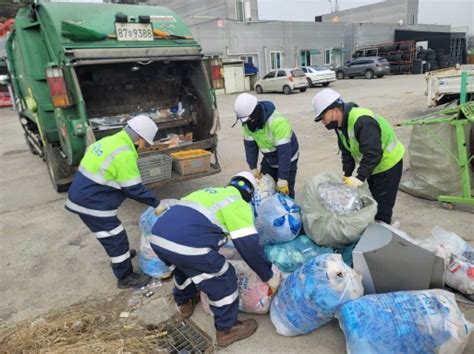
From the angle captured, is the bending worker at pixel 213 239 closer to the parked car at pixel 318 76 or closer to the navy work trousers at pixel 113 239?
the navy work trousers at pixel 113 239

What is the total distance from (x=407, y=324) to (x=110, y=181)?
2190 millimetres

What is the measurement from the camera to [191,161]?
4301mm

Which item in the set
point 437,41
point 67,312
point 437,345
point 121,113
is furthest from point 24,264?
point 437,41

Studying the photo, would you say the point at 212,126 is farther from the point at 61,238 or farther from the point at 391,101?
the point at 391,101

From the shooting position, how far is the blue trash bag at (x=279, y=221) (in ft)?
9.06

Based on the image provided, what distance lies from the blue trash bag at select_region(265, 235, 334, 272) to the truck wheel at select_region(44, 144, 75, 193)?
3.71 metres

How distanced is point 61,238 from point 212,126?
7.33 ft

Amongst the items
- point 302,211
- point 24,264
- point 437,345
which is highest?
point 302,211

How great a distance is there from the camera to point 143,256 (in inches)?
123

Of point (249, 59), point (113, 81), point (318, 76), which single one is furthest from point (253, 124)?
point (249, 59)

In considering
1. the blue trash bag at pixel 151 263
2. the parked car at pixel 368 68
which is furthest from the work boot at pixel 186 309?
the parked car at pixel 368 68

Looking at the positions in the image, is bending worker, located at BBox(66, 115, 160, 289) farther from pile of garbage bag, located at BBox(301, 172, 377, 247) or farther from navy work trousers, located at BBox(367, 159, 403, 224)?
navy work trousers, located at BBox(367, 159, 403, 224)

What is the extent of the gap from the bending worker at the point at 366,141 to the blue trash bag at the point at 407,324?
930mm

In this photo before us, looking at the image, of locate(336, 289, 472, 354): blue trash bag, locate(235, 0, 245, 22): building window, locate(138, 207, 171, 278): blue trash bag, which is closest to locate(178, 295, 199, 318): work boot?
locate(138, 207, 171, 278): blue trash bag
